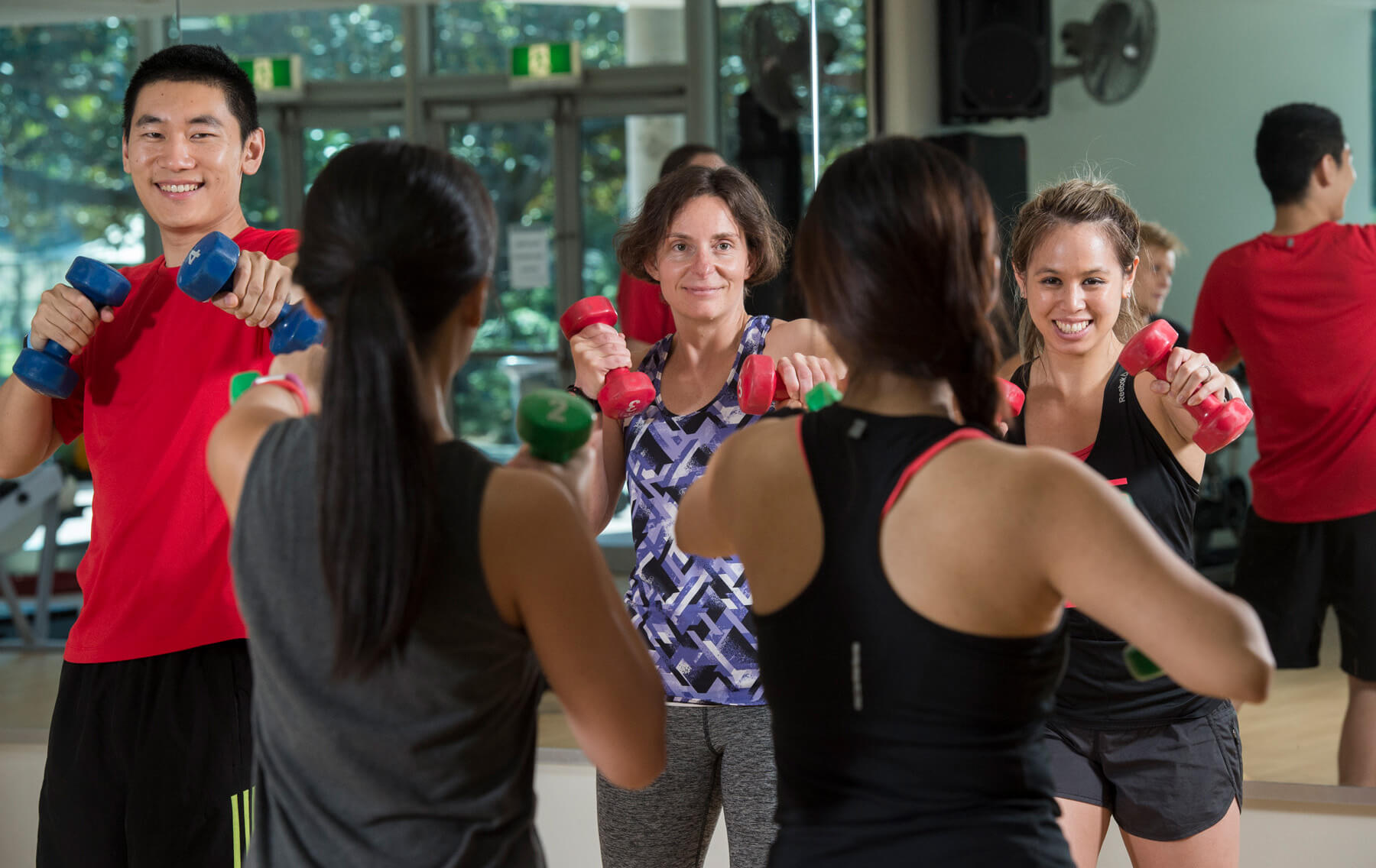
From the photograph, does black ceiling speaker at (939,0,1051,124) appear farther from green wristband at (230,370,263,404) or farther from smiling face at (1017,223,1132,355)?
green wristband at (230,370,263,404)

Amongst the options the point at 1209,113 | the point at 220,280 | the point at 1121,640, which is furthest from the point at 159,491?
the point at 1209,113

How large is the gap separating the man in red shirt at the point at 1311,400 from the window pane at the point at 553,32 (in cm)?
350

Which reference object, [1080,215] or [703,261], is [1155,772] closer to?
[1080,215]

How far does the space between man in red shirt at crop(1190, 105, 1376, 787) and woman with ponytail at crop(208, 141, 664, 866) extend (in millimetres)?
2372

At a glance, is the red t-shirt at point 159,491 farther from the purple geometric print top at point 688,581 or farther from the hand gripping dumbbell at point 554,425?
the hand gripping dumbbell at point 554,425

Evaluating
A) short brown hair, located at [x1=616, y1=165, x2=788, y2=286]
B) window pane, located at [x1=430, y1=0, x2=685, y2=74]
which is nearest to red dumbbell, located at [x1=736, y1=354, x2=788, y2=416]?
short brown hair, located at [x1=616, y1=165, x2=788, y2=286]

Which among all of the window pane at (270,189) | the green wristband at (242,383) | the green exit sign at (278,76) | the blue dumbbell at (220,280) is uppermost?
the green exit sign at (278,76)

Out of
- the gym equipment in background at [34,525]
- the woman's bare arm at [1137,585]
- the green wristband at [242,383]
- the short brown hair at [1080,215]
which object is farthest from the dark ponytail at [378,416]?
the gym equipment in background at [34,525]

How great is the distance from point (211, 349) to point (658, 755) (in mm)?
1108

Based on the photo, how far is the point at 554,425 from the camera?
3.65ft

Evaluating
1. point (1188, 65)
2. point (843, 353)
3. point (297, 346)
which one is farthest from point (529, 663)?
point (1188, 65)

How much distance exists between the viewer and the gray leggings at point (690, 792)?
5.97 ft

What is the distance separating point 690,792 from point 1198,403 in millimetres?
986

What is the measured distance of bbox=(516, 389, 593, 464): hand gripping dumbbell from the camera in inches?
43.9
